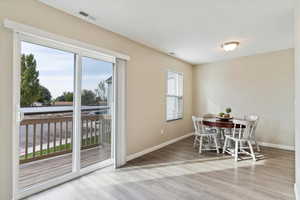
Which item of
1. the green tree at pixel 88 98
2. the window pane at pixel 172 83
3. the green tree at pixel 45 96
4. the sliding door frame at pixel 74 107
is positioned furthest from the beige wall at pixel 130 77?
the green tree at pixel 88 98

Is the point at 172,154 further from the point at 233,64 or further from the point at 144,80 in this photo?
the point at 233,64

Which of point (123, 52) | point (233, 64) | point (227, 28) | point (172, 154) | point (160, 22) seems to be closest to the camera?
point (160, 22)

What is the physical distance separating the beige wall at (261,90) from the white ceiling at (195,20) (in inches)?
26.7

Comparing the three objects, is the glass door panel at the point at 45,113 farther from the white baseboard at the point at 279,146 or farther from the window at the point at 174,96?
the white baseboard at the point at 279,146

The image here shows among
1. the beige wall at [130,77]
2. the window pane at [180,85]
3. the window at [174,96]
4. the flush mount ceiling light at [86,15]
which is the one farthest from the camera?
the window pane at [180,85]

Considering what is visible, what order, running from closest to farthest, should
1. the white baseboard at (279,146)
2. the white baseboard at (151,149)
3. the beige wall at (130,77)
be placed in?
1. the beige wall at (130,77)
2. the white baseboard at (151,149)
3. the white baseboard at (279,146)

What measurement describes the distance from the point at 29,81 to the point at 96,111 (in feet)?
3.78

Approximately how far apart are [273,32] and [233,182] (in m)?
2.89

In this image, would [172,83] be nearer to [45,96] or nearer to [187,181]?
[187,181]

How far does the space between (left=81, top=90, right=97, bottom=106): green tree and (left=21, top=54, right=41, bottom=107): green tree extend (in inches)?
25.8

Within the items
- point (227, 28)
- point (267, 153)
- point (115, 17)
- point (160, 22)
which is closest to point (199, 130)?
point (267, 153)

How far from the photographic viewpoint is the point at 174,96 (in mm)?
5277

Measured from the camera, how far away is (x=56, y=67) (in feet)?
8.13

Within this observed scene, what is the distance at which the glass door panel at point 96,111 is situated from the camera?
9.39 feet
